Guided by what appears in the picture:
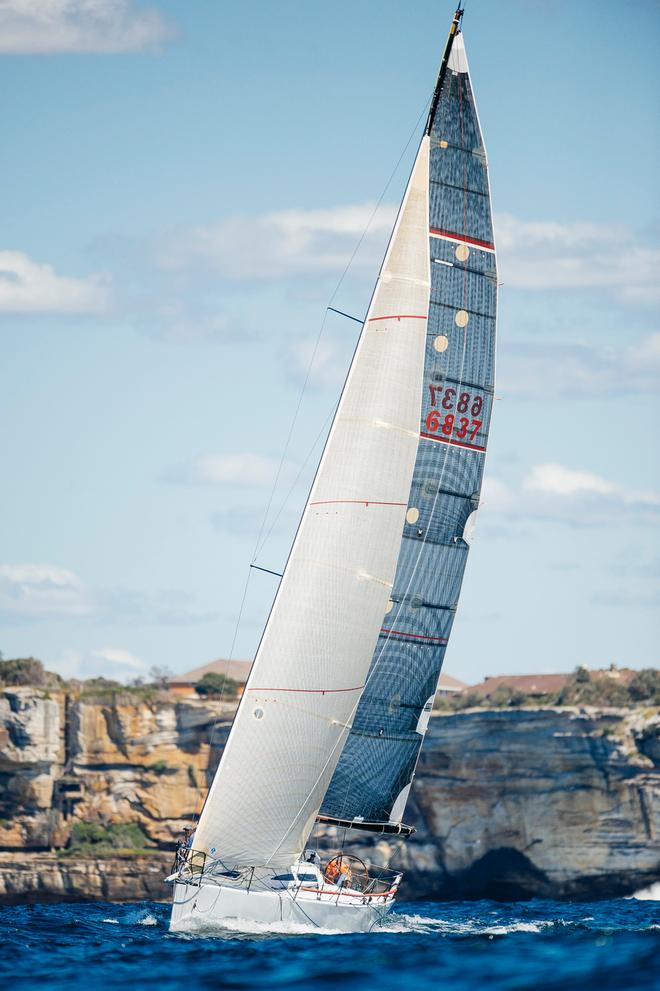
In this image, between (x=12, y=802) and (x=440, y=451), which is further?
(x=12, y=802)

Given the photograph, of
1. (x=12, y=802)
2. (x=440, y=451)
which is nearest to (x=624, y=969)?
(x=440, y=451)

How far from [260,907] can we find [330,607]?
5.15 m

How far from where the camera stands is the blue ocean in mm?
18797

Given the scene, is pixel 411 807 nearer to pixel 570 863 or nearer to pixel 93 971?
pixel 570 863

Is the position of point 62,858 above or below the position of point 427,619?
below

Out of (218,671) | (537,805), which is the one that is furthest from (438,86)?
(218,671)

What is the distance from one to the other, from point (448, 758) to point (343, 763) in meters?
28.9

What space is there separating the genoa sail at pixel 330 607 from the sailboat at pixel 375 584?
25 mm

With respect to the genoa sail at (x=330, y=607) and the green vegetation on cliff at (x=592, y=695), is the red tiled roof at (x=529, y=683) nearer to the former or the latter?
the green vegetation on cliff at (x=592, y=695)

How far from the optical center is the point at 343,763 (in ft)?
90.7

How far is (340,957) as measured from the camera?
70.2 ft

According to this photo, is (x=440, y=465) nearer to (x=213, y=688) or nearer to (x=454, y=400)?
(x=454, y=400)

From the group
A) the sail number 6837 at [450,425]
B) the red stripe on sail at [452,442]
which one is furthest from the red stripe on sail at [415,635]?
the sail number 6837 at [450,425]

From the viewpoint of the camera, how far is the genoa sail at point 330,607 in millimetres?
25156
